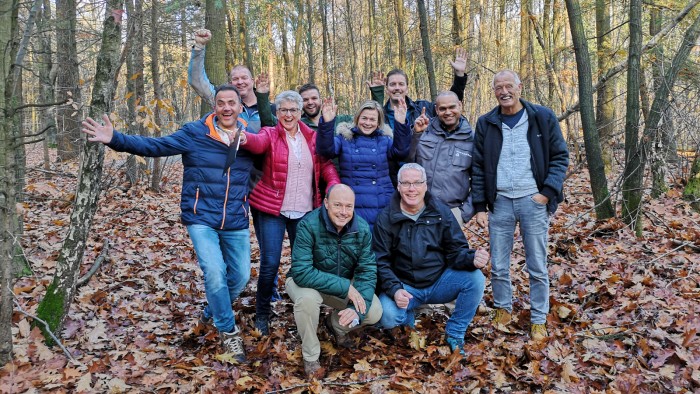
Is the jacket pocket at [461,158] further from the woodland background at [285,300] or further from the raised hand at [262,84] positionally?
the raised hand at [262,84]

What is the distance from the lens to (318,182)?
14.8ft

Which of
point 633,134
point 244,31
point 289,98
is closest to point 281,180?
point 289,98

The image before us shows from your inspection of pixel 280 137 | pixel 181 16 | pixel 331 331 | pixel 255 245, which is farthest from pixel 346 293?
pixel 181 16

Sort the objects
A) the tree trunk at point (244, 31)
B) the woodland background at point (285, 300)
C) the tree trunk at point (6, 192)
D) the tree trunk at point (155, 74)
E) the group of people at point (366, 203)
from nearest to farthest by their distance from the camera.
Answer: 1. the tree trunk at point (6, 192)
2. the woodland background at point (285, 300)
3. the group of people at point (366, 203)
4. the tree trunk at point (155, 74)
5. the tree trunk at point (244, 31)

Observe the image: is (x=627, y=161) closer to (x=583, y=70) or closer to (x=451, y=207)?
(x=583, y=70)

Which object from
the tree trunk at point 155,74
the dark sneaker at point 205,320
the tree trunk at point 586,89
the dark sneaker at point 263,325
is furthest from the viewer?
the tree trunk at point 155,74

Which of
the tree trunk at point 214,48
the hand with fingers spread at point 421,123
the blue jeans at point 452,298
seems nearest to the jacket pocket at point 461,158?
the hand with fingers spread at point 421,123

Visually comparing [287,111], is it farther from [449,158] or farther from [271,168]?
[449,158]

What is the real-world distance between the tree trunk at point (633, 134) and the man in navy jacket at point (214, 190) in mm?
5032

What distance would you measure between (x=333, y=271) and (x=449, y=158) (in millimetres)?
1507

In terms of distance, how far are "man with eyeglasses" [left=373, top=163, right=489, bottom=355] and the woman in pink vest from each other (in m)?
0.68

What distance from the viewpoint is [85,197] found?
12.6 ft

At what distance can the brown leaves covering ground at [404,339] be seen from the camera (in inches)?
138

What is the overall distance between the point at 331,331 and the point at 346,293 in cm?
60
